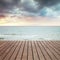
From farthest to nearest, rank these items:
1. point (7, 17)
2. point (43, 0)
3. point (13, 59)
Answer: point (7, 17) → point (43, 0) → point (13, 59)

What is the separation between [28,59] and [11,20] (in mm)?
18420

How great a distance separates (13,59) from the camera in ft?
11.5

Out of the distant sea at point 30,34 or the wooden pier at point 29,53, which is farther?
the distant sea at point 30,34

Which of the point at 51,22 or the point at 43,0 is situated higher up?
the point at 43,0

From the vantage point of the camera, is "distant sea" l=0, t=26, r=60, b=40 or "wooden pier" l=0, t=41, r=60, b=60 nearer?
"wooden pier" l=0, t=41, r=60, b=60

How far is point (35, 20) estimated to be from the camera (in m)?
23.7

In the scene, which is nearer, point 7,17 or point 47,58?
point 47,58

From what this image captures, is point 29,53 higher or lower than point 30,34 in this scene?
higher

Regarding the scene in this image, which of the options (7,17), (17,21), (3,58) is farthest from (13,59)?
(17,21)

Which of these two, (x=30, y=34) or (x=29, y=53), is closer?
(x=29, y=53)

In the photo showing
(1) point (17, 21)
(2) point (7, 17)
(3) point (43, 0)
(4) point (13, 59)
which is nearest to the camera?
(4) point (13, 59)

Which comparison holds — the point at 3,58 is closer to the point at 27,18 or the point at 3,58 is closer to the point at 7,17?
the point at 7,17

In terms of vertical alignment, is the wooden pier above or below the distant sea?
above

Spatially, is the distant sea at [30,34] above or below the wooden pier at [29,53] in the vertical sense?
below
